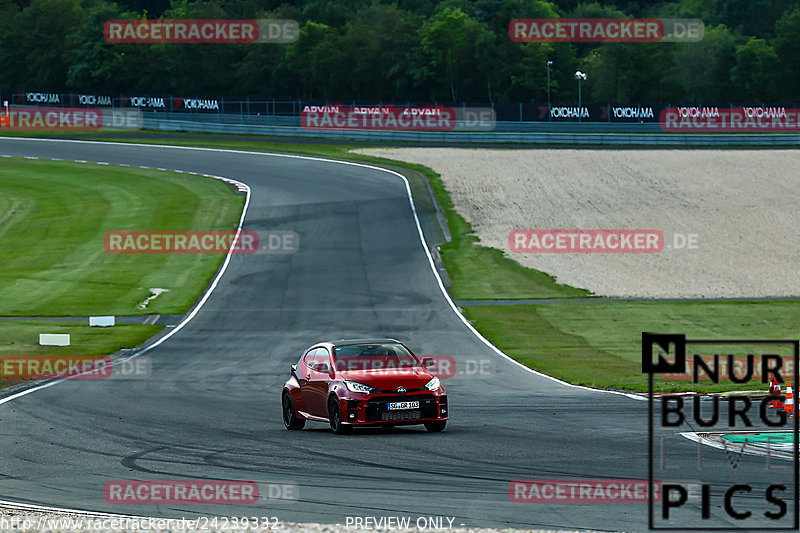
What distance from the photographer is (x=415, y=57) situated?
127 meters

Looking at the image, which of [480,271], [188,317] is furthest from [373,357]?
[480,271]

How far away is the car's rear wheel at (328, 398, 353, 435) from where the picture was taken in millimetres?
14773

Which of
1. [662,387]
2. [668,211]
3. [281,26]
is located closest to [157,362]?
[662,387]

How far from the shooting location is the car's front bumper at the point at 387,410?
14.6 metres

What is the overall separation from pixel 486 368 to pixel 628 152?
4532 cm

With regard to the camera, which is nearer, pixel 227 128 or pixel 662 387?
pixel 662 387

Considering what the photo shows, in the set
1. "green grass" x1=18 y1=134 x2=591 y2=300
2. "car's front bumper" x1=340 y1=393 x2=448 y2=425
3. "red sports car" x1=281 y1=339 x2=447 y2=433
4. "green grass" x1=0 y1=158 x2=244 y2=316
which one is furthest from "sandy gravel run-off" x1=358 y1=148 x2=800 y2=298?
"car's front bumper" x1=340 y1=393 x2=448 y2=425

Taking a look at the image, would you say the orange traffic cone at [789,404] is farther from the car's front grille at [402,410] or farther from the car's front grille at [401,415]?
the car's front grille at [401,415]

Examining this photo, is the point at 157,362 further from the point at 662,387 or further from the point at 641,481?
the point at 641,481

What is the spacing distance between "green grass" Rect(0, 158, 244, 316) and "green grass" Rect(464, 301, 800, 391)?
447 inches

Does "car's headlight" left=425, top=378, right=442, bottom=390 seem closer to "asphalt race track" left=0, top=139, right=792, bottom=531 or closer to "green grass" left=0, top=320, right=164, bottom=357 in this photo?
"asphalt race track" left=0, top=139, right=792, bottom=531

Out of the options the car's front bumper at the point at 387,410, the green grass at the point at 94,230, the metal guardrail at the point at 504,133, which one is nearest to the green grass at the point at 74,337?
the green grass at the point at 94,230

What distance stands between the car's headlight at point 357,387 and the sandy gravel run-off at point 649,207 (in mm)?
23613

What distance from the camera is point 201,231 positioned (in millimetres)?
47406
